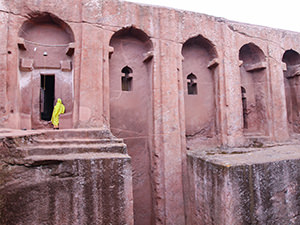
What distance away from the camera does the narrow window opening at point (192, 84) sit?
657cm

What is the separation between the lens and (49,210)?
217 centimetres

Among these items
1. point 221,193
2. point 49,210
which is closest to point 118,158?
point 49,210

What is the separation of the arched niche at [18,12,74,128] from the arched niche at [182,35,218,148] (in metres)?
3.18

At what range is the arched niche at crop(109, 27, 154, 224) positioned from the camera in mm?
5629

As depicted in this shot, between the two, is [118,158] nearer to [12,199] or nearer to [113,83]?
[12,199]

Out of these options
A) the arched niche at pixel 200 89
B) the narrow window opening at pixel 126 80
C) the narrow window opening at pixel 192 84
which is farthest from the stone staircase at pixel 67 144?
the narrow window opening at pixel 192 84

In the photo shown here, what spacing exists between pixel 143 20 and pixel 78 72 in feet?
7.04

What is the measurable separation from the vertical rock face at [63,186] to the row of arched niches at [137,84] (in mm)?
2901

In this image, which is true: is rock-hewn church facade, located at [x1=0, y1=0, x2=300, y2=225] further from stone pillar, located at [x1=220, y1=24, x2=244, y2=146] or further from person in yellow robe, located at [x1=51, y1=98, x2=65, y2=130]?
person in yellow robe, located at [x1=51, y1=98, x2=65, y2=130]

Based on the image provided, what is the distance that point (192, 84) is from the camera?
6664mm

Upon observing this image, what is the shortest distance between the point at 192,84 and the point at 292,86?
415 centimetres

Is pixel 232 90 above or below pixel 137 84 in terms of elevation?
below

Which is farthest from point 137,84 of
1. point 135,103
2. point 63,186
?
point 63,186

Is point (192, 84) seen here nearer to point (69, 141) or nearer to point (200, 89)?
point (200, 89)
